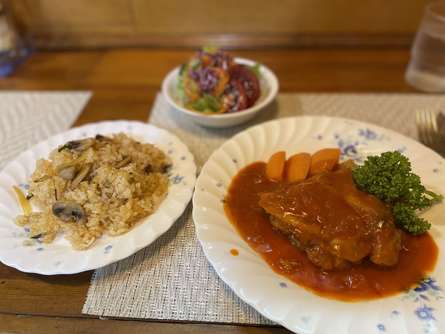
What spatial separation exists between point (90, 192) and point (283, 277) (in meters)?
0.88

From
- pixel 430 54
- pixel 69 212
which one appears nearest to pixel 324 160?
pixel 69 212

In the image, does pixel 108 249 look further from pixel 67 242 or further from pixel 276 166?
pixel 276 166

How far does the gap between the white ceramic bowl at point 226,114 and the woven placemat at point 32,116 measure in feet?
2.33

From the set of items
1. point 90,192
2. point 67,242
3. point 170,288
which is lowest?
point 170,288

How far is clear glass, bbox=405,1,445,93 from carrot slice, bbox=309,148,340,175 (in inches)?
50.1

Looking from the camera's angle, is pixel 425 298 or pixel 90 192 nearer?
pixel 425 298

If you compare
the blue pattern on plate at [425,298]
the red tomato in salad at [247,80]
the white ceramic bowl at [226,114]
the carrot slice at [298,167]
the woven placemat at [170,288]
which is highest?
the red tomato in salad at [247,80]

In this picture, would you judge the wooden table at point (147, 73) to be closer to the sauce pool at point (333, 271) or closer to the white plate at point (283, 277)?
the white plate at point (283, 277)

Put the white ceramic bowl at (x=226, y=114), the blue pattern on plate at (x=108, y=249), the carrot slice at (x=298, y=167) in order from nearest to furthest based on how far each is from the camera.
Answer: the blue pattern on plate at (x=108, y=249)
the carrot slice at (x=298, y=167)
the white ceramic bowl at (x=226, y=114)

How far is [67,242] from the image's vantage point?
4.66 ft

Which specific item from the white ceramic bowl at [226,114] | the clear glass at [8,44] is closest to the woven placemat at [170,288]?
the white ceramic bowl at [226,114]

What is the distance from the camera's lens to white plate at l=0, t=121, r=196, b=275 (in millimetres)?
1306

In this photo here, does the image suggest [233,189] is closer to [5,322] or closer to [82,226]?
[82,226]

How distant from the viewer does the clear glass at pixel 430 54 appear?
228 cm
